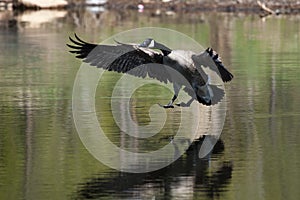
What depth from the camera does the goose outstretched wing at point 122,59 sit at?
1201 centimetres

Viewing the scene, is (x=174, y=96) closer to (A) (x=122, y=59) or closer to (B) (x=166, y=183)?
(A) (x=122, y=59)

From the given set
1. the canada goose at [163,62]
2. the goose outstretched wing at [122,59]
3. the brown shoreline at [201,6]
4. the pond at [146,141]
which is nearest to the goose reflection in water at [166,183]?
the pond at [146,141]

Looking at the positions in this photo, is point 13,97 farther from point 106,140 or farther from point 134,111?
point 106,140

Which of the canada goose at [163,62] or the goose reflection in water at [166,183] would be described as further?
the canada goose at [163,62]

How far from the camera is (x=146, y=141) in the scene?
1096 centimetres

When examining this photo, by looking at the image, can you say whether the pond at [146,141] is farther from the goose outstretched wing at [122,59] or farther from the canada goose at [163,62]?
the goose outstretched wing at [122,59]

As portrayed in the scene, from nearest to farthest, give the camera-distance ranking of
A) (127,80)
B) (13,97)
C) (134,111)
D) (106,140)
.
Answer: (106,140) < (134,111) < (13,97) < (127,80)

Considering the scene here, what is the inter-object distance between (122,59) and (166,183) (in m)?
3.75

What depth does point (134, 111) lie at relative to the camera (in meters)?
13.1

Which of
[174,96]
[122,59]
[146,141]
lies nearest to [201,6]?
[174,96]

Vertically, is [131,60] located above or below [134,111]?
above

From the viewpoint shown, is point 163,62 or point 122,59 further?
point 122,59

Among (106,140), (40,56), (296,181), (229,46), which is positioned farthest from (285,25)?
(296,181)

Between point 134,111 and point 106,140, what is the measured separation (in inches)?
87.6
